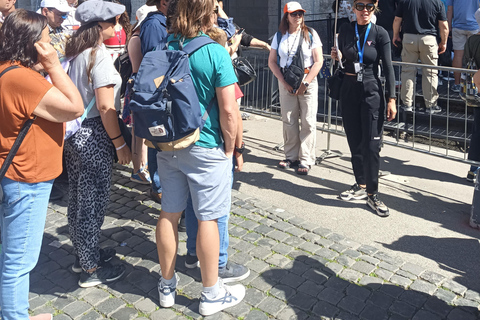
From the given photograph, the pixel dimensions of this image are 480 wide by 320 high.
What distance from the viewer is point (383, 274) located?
13.5 feet

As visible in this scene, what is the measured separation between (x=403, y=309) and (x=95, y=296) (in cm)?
209

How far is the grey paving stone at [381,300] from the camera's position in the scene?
3715mm

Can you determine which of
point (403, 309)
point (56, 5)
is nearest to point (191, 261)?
point (403, 309)

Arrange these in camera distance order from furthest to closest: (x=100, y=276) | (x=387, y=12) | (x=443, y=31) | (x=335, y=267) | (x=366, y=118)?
(x=387, y=12) → (x=443, y=31) → (x=366, y=118) → (x=335, y=267) → (x=100, y=276)

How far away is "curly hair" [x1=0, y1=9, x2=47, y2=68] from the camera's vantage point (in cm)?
309

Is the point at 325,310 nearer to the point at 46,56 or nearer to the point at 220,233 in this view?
the point at 220,233

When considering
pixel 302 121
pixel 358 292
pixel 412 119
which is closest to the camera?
pixel 358 292

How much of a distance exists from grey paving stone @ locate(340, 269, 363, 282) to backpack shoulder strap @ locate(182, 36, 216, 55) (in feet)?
6.53

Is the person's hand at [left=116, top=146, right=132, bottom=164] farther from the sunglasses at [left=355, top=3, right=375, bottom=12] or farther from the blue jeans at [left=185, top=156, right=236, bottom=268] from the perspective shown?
the sunglasses at [left=355, top=3, right=375, bottom=12]

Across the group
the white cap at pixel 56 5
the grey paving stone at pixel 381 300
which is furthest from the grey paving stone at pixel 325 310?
the white cap at pixel 56 5

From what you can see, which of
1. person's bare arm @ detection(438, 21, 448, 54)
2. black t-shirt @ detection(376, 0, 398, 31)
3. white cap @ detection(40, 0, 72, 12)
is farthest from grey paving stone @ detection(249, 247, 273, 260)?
black t-shirt @ detection(376, 0, 398, 31)

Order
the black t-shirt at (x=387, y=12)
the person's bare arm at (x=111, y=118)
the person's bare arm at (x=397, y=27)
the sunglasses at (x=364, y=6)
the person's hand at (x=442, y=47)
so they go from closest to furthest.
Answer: the person's bare arm at (x=111, y=118) → the sunglasses at (x=364, y=6) → the person's hand at (x=442, y=47) → the person's bare arm at (x=397, y=27) → the black t-shirt at (x=387, y=12)

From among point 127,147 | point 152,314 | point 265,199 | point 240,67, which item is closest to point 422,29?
point 265,199

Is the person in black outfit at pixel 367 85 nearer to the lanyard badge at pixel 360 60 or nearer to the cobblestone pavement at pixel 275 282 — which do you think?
the lanyard badge at pixel 360 60
